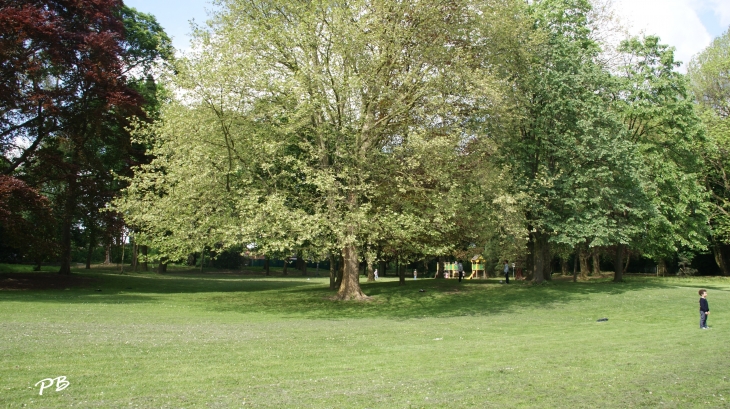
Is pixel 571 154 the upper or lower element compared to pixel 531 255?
upper

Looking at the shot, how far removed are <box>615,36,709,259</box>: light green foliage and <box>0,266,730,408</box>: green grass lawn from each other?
1178cm

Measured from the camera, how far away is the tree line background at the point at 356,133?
23141 millimetres

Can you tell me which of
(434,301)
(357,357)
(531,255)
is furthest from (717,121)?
(357,357)

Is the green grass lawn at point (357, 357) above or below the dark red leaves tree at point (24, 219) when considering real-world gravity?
below

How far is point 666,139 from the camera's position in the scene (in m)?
36.5

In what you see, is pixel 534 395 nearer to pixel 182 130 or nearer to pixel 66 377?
pixel 66 377

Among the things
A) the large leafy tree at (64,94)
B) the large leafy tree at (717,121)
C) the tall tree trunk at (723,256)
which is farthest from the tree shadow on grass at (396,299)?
the tall tree trunk at (723,256)

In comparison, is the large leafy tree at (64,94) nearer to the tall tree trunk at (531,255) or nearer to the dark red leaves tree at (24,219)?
the dark red leaves tree at (24,219)

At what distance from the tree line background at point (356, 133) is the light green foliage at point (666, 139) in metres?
0.14

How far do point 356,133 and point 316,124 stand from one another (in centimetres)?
206

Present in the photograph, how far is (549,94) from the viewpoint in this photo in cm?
3209

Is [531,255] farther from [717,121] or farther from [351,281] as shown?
[717,121]

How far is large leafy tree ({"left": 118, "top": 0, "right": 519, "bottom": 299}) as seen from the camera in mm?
22484

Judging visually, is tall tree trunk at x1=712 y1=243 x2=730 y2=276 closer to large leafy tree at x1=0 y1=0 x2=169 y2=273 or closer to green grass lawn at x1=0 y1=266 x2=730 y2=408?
green grass lawn at x1=0 y1=266 x2=730 y2=408
